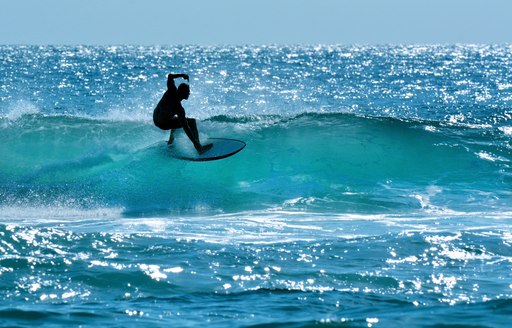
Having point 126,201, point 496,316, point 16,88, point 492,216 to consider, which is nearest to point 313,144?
point 126,201

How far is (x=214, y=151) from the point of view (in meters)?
13.9

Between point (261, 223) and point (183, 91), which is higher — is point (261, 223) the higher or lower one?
the lower one

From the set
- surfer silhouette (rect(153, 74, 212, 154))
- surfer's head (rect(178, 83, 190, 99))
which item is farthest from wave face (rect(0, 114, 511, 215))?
surfer's head (rect(178, 83, 190, 99))

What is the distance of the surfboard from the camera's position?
540 inches

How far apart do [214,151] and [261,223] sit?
2191mm

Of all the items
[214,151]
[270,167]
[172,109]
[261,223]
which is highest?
[172,109]

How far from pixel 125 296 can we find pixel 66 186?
7.79 metres

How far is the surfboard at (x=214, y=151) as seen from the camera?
13.7 meters

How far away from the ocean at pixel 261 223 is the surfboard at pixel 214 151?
0.81 feet

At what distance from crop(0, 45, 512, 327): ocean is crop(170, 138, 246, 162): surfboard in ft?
0.81

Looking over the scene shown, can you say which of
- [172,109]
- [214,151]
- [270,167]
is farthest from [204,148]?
[270,167]

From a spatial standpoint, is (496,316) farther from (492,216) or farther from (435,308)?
(492,216)

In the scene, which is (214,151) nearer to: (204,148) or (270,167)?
(204,148)

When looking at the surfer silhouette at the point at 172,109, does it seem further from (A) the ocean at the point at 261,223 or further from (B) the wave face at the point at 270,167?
(A) the ocean at the point at 261,223
